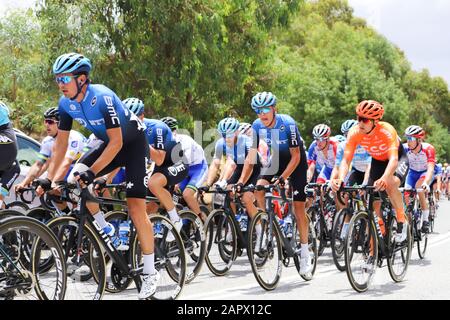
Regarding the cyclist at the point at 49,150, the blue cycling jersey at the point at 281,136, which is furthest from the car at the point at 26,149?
the blue cycling jersey at the point at 281,136

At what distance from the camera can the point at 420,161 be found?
13133 mm

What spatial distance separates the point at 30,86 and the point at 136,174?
13785mm

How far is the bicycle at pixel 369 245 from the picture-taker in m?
7.85

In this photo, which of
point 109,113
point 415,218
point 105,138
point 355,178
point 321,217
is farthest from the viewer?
point 415,218

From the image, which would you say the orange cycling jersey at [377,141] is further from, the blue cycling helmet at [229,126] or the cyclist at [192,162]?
the cyclist at [192,162]

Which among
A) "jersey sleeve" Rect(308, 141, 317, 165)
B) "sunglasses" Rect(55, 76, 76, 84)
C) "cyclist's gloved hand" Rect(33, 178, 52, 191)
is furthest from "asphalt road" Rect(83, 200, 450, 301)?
"jersey sleeve" Rect(308, 141, 317, 165)

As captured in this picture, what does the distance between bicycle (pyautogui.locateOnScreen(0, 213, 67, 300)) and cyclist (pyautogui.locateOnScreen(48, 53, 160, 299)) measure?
0.66 m

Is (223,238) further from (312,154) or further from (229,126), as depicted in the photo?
(312,154)

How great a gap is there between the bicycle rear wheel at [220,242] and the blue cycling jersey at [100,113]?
302 centimetres

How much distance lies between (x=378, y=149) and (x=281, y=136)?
1.16 meters

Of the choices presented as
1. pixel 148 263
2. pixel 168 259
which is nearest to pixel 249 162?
pixel 168 259

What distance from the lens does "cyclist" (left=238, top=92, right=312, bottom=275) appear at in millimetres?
8477

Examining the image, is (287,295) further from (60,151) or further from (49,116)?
(49,116)
